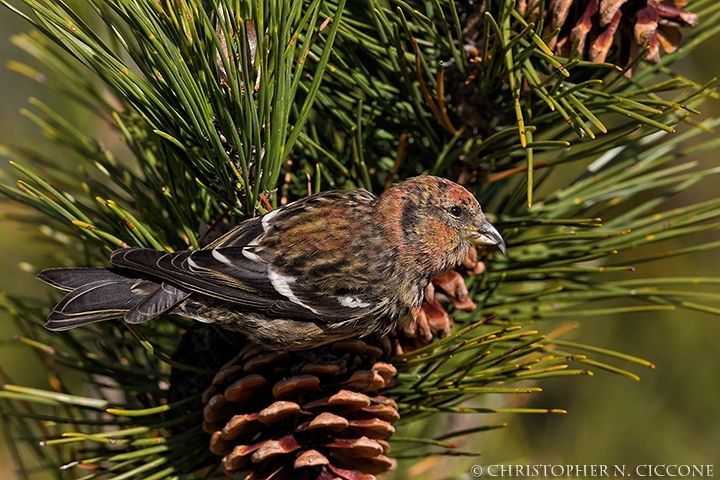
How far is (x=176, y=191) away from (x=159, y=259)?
18cm

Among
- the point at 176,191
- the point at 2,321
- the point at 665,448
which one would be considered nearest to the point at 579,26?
the point at 176,191

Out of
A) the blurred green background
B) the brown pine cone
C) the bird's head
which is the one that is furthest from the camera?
the blurred green background

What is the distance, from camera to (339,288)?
2012 mm

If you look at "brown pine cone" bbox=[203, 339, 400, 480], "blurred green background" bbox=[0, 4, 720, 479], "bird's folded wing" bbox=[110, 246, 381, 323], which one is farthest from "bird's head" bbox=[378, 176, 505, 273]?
"blurred green background" bbox=[0, 4, 720, 479]

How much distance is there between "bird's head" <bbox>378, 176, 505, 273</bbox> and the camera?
1.91 meters

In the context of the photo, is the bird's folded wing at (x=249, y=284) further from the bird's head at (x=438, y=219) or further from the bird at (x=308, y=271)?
the bird's head at (x=438, y=219)

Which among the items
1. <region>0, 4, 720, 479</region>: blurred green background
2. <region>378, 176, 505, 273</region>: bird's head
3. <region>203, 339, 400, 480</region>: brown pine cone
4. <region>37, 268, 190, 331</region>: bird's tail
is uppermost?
<region>37, 268, 190, 331</region>: bird's tail

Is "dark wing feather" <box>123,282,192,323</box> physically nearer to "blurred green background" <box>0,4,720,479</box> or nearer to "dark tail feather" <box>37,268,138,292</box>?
"dark tail feather" <box>37,268,138,292</box>

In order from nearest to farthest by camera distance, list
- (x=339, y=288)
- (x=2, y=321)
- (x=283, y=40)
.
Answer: (x=283, y=40), (x=339, y=288), (x=2, y=321)

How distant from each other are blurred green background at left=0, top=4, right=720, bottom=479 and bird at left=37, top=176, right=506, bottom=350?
1190 millimetres

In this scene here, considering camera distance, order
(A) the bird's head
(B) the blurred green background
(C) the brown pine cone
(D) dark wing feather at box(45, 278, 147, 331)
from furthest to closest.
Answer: (B) the blurred green background, (A) the bird's head, (D) dark wing feather at box(45, 278, 147, 331), (C) the brown pine cone

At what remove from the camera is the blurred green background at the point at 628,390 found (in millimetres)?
3328

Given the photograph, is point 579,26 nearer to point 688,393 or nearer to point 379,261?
point 379,261

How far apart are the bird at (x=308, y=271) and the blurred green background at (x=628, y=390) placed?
1190 mm
